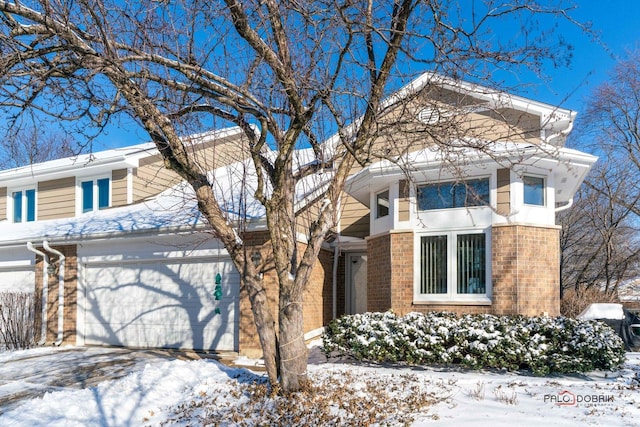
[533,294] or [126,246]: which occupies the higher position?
[126,246]

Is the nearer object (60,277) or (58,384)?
(58,384)

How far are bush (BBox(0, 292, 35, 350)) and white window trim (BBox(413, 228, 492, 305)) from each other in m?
9.42

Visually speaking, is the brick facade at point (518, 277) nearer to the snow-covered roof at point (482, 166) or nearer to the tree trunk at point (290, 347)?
the snow-covered roof at point (482, 166)

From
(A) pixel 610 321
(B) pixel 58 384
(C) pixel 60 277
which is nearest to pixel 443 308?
(A) pixel 610 321

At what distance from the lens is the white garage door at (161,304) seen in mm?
11531


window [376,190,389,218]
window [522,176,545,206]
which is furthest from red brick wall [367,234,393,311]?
window [522,176,545,206]

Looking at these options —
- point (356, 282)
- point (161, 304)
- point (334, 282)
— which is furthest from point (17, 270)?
point (356, 282)

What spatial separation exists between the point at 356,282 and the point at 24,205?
1173 centimetres

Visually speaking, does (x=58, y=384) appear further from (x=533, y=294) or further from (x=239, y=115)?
→ (x=533, y=294)

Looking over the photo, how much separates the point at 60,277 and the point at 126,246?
7.13 ft

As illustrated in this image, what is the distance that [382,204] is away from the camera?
12.5 meters

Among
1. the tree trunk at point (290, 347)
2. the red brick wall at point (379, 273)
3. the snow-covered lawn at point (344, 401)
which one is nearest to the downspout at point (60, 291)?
the snow-covered lawn at point (344, 401)

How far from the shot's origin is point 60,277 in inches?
524

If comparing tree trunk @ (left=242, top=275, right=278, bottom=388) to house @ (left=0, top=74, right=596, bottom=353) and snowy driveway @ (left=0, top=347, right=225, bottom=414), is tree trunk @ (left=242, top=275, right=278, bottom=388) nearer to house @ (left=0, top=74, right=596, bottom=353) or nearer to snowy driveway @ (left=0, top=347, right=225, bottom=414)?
house @ (left=0, top=74, right=596, bottom=353)
